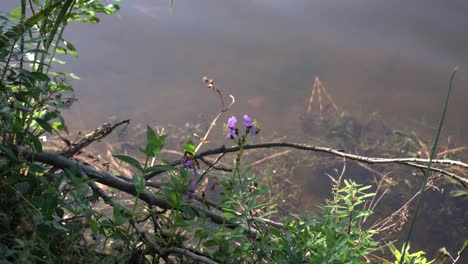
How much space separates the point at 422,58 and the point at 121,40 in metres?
2.48

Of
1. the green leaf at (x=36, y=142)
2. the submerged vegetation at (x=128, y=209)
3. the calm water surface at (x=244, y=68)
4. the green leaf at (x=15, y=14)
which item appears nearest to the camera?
the submerged vegetation at (x=128, y=209)

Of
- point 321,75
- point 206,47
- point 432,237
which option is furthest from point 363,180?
point 206,47

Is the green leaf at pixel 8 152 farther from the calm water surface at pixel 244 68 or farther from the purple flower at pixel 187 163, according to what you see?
the calm water surface at pixel 244 68

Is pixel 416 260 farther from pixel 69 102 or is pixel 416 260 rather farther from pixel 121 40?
pixel 121 40

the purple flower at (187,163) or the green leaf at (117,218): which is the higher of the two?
the purple flower at (187,163)

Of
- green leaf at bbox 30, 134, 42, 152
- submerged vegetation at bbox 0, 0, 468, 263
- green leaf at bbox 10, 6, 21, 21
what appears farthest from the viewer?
green leaf at bbox 10, 6, 21, 21

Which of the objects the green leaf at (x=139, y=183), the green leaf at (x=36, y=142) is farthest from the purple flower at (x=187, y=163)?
the green leaf at (x=36, y=142)

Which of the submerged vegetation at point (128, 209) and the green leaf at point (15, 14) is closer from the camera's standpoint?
the submerged vegetation at point (128, 209)

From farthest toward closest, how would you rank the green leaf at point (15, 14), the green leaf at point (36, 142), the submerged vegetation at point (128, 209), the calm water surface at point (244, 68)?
the calm water surface at point (244, 68) → the green leaf at point (15, 14) → the green leaf at point (36, 142) → the submerged vegetation at point (128, 209)

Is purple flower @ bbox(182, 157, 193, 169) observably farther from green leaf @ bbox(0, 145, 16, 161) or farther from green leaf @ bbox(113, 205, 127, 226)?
green leaf @ bbox(0, 145, 16, 161)

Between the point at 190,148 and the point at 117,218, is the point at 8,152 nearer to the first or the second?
the point at 117,218

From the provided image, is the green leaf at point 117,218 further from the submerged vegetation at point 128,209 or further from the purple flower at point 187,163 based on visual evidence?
the purple flower at point 187,163

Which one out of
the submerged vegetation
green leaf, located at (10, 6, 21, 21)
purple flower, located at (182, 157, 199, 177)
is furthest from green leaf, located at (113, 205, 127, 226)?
green leaf, located at (10, 6, 21, 21)

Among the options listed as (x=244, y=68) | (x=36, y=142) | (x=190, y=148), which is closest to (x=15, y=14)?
(x=36, y=142)
